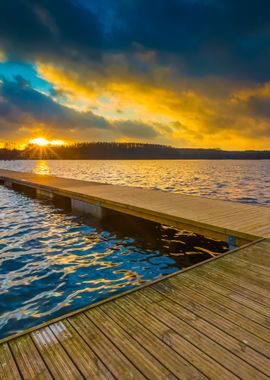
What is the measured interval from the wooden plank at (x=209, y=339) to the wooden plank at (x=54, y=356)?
1189 millimetres

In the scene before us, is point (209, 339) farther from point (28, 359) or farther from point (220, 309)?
point (28, 359)

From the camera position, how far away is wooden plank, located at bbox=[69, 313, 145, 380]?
7.38 ft

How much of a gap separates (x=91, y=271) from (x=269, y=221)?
221 inches

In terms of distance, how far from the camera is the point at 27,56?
20.9 metres

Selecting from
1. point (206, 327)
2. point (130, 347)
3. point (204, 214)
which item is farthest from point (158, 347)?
point (204, 214)

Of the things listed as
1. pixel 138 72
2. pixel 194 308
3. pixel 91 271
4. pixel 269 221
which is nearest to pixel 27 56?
pixel 138 72

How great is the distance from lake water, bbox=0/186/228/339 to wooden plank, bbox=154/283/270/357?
6.86 ft

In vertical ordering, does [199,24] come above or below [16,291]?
above

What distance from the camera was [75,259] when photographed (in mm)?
7102

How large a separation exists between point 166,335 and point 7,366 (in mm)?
1699

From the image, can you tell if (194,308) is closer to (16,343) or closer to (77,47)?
(16,343)

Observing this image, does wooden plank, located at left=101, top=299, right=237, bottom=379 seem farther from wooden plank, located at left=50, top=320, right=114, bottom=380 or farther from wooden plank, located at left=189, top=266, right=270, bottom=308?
wooden plank, located at left=189, top=266, right=270, bottom=308

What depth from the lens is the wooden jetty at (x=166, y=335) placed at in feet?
7.50

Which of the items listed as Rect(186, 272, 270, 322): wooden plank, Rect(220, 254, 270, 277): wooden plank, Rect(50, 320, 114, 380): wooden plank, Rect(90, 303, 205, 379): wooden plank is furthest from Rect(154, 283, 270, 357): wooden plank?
Rect(220, 254, 270, 277): wooden plank
